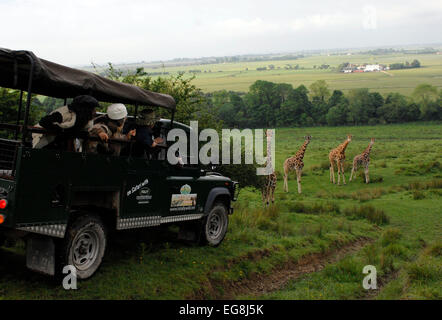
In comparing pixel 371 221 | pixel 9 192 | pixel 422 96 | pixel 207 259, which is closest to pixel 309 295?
pixel 207 259

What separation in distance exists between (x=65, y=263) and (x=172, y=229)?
16.5ft

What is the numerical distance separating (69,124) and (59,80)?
0.65 meters

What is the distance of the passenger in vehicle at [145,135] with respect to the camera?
8898 mm

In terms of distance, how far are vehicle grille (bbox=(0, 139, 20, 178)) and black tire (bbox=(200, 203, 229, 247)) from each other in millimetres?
4577

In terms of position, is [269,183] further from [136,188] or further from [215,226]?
[136,188]

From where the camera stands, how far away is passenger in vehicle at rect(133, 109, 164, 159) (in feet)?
29.2

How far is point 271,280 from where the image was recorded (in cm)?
1039

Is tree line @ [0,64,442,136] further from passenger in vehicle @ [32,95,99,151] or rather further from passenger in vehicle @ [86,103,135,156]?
passenger in vehicle @ [32,95,99,151]

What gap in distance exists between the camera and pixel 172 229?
12234 millimetres


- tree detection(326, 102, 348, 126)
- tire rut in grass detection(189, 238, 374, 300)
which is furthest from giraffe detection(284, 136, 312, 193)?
tree detection(326, 102, 348, 126)

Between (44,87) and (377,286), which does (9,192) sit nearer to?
(44,87)

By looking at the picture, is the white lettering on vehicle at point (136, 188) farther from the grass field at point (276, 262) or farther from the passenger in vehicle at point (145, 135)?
the grass field at point (276, 262)

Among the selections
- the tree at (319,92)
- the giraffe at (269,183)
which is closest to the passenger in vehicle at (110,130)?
the giraffe at (269,183)

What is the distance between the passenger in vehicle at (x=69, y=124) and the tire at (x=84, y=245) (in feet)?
3.79
